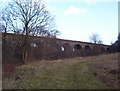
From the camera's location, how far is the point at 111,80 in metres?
11.5

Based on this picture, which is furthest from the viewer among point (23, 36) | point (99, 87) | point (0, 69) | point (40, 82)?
point (23, 36)

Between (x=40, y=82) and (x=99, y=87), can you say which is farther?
(x=40, y=82)

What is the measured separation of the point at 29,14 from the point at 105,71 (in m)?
16.5

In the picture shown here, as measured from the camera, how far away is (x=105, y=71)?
43.2 ft

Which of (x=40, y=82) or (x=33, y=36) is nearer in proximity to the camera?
(x=40, y=82)

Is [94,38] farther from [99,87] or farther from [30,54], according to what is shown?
[99,87]

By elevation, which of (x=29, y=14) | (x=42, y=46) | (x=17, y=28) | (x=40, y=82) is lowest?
(x=40, y=82)

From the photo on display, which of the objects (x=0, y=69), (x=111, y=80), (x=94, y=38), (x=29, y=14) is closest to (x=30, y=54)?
(x=29, y=14)

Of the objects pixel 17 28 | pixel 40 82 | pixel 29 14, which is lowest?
pixel 40 82

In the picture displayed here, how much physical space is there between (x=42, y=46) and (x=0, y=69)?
12.3 metres

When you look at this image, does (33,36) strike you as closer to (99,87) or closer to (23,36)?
(23,36)

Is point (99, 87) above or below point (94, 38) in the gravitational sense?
below

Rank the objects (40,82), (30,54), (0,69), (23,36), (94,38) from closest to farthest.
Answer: (40,82)
(0,69)
(23,36)
(30,54)
(94,38)

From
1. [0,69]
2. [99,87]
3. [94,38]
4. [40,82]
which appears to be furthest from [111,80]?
[94,38]
